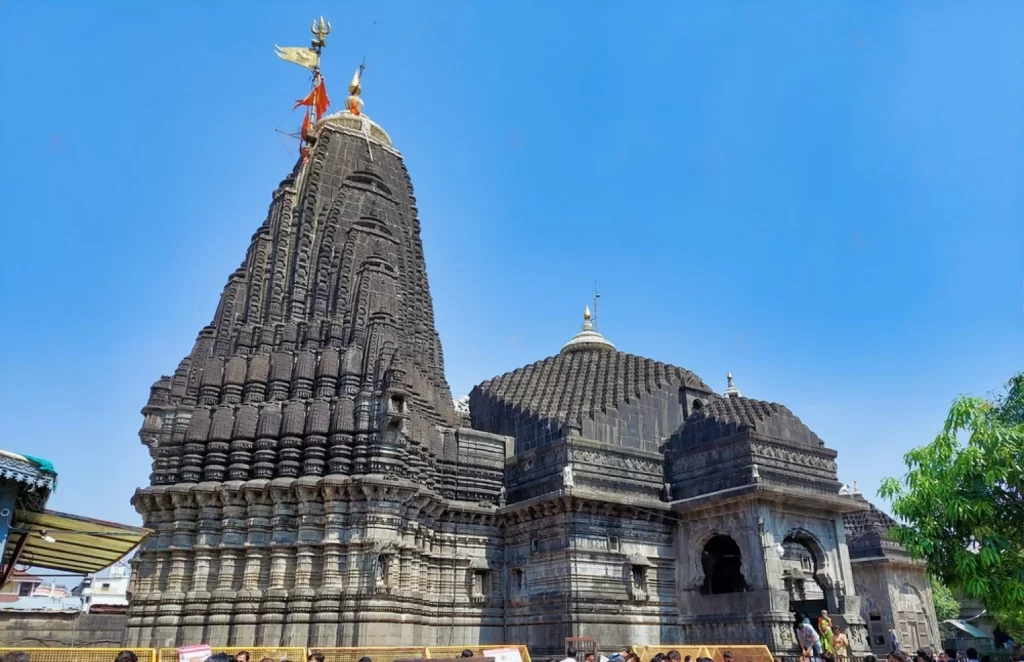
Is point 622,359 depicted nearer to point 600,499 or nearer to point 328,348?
point 600,499

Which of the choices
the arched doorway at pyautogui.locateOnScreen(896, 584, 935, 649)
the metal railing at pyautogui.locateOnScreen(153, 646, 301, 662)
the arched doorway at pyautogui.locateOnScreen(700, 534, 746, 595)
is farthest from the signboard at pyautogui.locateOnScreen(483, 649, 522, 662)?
the arched doorway at pyautogui.locateOnScreen(896, 584, 935, 649)

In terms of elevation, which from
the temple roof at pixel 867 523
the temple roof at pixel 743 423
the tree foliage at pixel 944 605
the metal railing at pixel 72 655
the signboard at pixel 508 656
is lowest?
the signboard at pixel 508 656

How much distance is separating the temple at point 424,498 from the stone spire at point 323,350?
82 millimetres

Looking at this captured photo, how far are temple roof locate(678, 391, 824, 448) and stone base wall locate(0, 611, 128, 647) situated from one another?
24346 millimetres

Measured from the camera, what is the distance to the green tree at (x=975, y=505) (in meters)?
16.0

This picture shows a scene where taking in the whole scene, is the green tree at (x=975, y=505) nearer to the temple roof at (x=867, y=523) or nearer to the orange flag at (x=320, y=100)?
the temple roof at (x=867, y=523)

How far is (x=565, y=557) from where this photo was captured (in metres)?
22.2

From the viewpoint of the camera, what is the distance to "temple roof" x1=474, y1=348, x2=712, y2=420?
2627 centimetres

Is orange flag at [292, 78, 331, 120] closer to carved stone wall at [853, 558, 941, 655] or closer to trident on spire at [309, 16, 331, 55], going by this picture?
trident on spire at [309, 16, 331, 55]

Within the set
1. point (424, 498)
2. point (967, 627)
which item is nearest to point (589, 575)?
point (424, 498)

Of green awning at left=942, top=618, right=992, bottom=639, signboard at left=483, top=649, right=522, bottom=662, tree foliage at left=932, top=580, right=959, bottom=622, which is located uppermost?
tree foliage at left=932, top=580, right=959, bottom=622

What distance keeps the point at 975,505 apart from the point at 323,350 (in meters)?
18.4

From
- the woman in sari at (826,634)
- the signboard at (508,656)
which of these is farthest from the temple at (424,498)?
the signboard at (508,656)

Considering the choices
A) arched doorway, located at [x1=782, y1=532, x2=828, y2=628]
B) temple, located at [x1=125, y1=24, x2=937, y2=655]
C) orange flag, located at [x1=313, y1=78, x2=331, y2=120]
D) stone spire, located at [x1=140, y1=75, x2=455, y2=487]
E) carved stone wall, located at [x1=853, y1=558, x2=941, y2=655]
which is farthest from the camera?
orange flag, located at [x1=313, y1=78, x2=331, y2=120]
